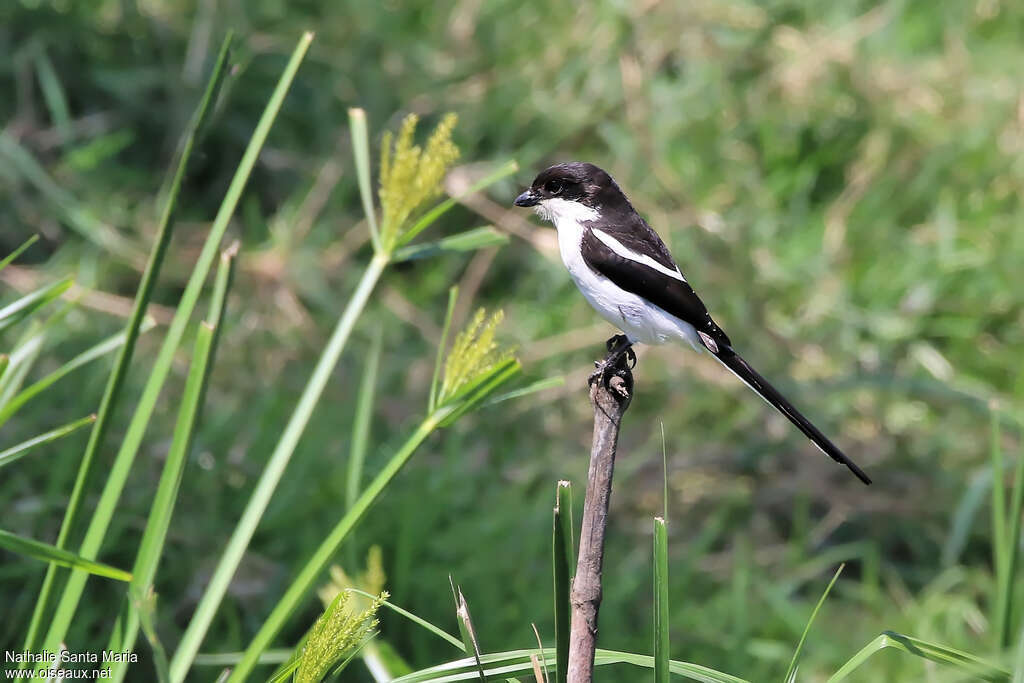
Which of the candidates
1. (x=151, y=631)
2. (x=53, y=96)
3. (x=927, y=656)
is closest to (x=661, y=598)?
(x=927, y=656)

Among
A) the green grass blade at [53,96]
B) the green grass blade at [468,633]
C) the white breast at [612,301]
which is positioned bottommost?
the green grass blade at [468,633]

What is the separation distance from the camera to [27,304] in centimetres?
163

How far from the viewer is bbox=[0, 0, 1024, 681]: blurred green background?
2.82 metres

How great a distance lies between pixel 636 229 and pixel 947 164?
2873 millimetres

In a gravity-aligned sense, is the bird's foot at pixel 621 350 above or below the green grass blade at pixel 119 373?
above

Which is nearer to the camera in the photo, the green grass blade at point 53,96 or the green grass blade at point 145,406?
the green grass blade at point 145,406

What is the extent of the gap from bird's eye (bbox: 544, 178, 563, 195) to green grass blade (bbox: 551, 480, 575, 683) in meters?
1.21

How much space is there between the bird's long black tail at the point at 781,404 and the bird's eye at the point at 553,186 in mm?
462

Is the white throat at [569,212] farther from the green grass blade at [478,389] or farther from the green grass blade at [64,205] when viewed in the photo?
the green grass blade at [64,205]

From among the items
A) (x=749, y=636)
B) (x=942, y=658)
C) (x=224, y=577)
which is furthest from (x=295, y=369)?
(x=942, y=658)

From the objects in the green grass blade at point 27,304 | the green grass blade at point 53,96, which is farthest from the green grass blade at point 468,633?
the green grass blade at point 53,96

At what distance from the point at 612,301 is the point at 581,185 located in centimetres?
30

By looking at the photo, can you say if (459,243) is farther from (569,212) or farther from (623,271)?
(569,212)

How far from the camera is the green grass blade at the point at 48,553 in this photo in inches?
52.1
